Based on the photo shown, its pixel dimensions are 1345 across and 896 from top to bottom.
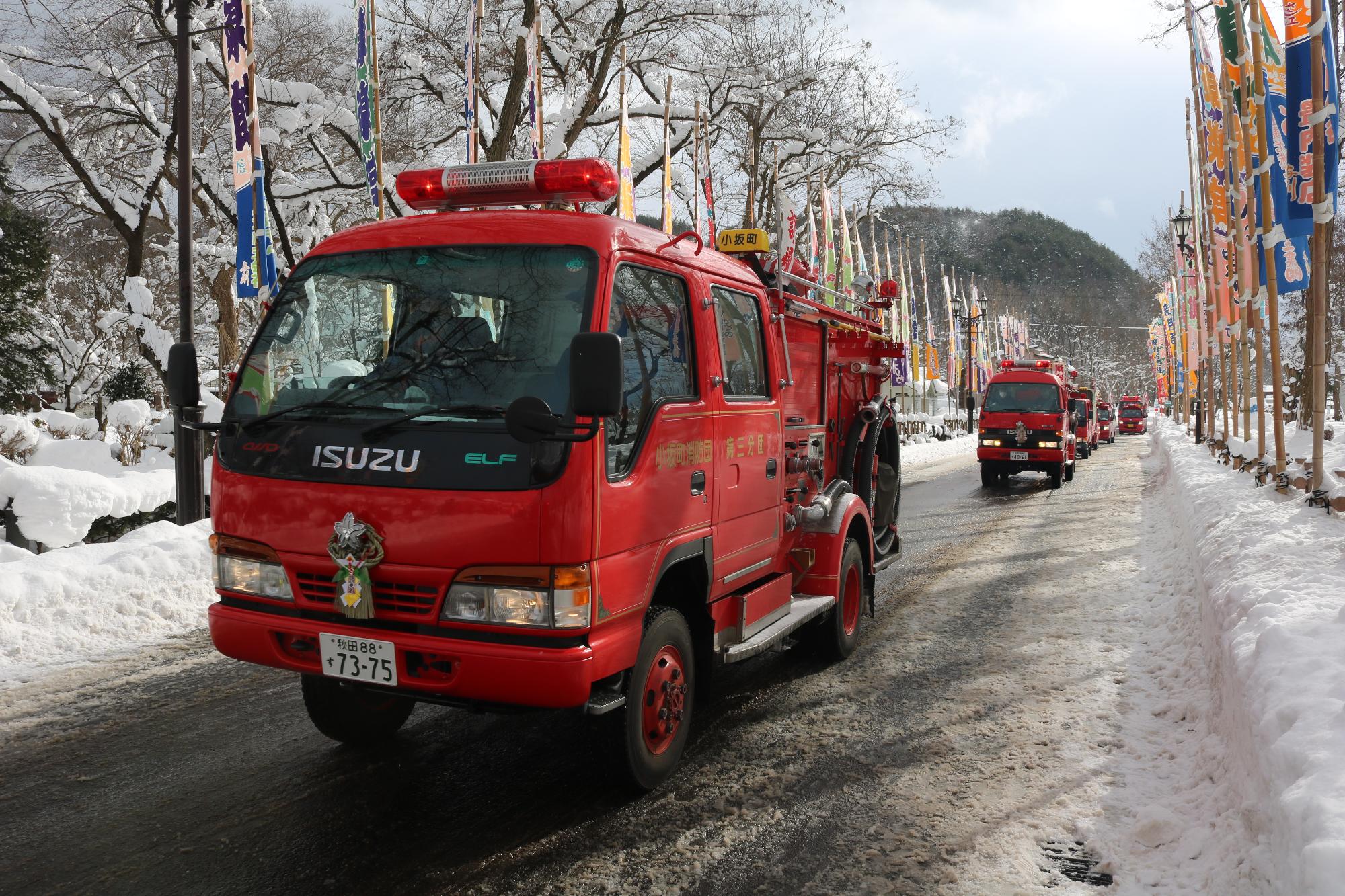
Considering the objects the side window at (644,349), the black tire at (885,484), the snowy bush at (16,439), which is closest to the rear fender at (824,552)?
the black tire at (885,484)

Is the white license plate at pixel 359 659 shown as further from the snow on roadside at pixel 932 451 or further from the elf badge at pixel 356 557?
the snow on roadside at pixel 932 451

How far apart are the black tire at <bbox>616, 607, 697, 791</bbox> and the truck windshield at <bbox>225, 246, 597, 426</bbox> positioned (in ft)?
3.86

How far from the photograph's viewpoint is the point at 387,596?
11.9 ft

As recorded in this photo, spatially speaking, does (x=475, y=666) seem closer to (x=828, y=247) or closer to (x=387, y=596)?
(x=387, y=596)

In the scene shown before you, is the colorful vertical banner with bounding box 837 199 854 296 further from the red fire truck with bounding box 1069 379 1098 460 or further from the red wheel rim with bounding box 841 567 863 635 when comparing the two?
the red wheel rim with bounding box 841 567 863 635

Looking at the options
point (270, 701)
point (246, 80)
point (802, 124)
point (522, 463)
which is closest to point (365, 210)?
point (802, 124)

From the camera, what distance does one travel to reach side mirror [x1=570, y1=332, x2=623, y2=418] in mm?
3246

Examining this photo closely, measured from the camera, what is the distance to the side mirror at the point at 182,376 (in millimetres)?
4320

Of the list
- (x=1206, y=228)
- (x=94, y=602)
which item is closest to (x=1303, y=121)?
(x=94, y=602)

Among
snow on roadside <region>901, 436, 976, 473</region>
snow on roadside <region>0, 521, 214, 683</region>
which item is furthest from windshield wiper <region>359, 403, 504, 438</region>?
snow on roadside <region>901, 436, 976, 473</region>

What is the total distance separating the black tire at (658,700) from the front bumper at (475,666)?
449 millimetres

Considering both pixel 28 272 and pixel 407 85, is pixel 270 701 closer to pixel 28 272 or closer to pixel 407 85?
pixel 28 272

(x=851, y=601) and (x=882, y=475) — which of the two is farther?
(x=882, y=475)

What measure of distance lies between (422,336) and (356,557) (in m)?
0.93
